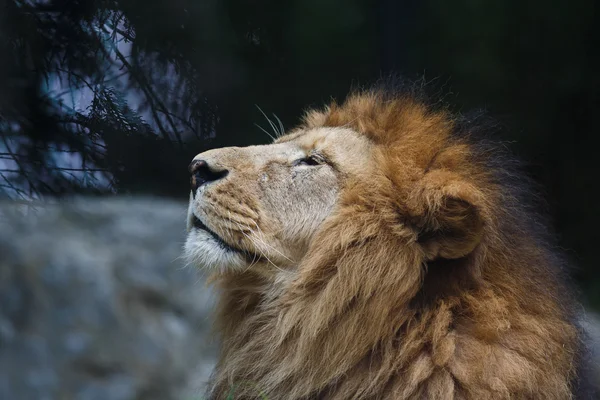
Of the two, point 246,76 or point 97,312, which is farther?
point 97,312

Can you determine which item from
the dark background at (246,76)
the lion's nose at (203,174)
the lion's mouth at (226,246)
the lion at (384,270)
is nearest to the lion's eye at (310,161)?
the lion at (384,270)

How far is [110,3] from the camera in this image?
9.50 ft

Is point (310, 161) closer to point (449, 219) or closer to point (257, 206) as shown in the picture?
point (257, 206)

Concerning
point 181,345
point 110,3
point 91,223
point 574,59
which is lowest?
point 181,345

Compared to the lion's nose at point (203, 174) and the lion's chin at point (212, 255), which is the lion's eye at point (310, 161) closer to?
the lion's nose at point (203, 174)

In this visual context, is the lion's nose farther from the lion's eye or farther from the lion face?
the lion's eye

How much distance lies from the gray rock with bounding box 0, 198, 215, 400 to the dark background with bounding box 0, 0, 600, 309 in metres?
1.24

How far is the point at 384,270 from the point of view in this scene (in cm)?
263

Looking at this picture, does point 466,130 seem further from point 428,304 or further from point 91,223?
point 91,223

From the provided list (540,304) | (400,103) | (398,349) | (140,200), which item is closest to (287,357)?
(398,349)

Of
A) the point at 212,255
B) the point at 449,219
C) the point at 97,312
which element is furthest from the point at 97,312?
the point at 449,219

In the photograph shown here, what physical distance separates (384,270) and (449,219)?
0.93 ft

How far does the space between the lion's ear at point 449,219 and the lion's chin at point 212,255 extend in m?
0.66

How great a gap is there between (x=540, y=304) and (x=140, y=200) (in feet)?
11.6
